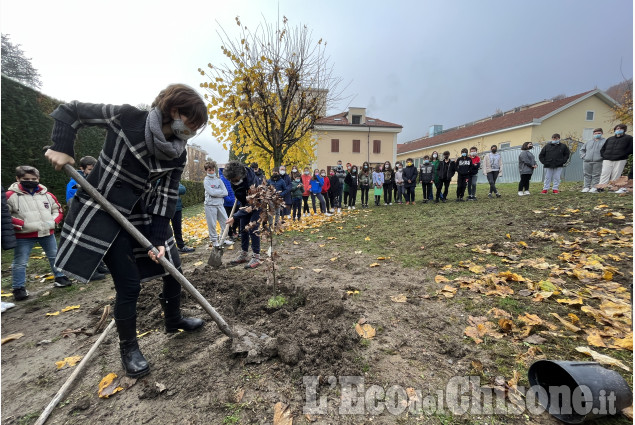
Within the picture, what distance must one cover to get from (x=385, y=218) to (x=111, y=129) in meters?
7.53

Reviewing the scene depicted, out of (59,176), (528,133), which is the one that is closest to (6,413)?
(59,176)

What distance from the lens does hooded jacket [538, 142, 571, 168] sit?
8633 millimetres

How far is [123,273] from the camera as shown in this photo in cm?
206

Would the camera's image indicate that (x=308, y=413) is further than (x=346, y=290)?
No

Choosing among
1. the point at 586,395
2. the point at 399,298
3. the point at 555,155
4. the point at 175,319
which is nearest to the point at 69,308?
the point at 175,319

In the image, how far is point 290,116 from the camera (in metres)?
9.42

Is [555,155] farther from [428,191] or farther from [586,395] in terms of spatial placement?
[586,395]

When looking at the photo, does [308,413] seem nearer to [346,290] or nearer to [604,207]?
[346,290]

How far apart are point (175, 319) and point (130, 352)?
18.7 inches

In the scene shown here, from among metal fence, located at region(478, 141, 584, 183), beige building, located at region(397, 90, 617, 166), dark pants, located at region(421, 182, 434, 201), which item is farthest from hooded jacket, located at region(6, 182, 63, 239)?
beige building, located at region(397, 90, 617, 166)

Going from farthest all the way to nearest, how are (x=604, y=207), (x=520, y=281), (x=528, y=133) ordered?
(x=528, y=133), (x=604, y=207), (x=520, y=281)

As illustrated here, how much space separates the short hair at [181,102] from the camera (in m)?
1.95

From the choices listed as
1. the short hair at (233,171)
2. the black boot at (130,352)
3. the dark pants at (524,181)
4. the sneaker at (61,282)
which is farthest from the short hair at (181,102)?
the dark pants at (524,181)

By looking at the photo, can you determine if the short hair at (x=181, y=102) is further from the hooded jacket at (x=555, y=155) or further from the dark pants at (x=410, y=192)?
the hooded jacket at (x=555, y=155)
